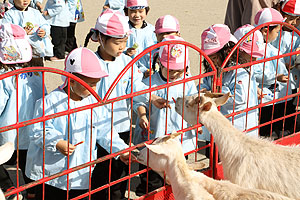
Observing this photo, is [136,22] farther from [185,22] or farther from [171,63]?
[185,22]

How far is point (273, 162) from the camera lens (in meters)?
4.02

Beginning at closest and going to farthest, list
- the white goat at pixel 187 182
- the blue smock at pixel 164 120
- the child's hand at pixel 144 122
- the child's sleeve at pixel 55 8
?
the white goat at pixel 187 182, the child's hand at pixel 144 122, the blue smock at pixel 164 120, the child's sleeve at pixel 55 8

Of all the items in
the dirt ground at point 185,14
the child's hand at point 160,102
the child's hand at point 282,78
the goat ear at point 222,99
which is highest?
the goat ear at point 222,99

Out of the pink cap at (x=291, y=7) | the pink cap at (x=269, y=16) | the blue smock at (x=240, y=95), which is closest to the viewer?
the blue smock at (x=240, y=95)

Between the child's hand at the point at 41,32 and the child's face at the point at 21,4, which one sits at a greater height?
the child's face at the point at 21,4

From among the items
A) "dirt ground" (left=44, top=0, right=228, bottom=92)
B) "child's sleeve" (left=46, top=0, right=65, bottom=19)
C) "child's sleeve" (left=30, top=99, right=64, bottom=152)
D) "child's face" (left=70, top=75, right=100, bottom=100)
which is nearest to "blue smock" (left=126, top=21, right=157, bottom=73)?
"child's face" (left=70, top=75, right=100, bottom=100)

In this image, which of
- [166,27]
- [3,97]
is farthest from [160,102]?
[166,27]

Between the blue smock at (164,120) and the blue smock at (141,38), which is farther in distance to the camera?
the blue smock at (141,38)

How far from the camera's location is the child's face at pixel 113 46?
Result: 498cm

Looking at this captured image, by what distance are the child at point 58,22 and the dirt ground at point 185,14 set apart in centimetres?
78

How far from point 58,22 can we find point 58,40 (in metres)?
0.36

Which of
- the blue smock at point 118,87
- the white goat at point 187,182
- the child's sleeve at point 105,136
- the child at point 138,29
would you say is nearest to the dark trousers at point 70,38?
the child at point 138,29

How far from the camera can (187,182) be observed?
142 inches

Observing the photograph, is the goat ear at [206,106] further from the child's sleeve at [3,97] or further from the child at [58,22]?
the child at [58,22]
